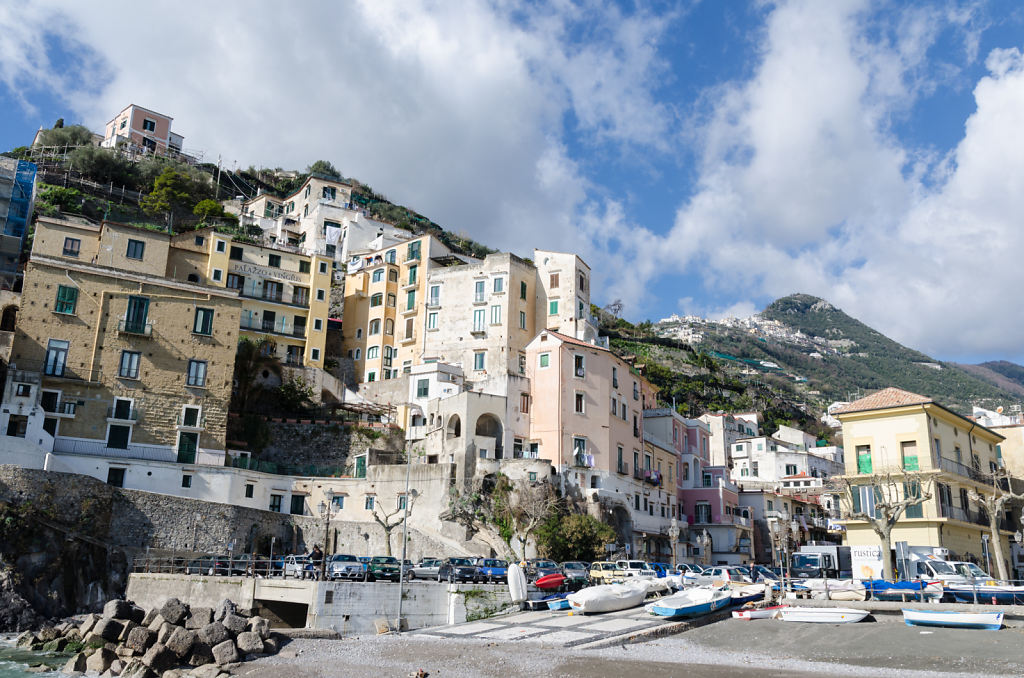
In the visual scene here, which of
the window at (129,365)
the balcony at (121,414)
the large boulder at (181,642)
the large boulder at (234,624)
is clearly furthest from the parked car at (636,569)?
the window at (129,365)

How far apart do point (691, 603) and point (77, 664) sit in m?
22.9

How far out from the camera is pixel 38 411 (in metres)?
45.3

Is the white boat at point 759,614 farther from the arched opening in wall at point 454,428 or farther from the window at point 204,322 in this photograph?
the window at point 204,322

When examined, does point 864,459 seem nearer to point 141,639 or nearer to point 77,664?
point 141,639

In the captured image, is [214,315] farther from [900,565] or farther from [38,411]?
[900,565]

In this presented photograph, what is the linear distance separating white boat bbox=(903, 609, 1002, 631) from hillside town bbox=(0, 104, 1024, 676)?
30.1 ft

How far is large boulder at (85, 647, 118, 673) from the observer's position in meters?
29.1

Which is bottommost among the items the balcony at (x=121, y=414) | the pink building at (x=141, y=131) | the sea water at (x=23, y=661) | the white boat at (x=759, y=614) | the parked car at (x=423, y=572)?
the sea water at (x=23, y=661)

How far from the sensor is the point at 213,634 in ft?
96.6

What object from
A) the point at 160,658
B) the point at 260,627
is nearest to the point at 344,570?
the point at 260,627

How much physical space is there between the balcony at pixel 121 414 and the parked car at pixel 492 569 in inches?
968

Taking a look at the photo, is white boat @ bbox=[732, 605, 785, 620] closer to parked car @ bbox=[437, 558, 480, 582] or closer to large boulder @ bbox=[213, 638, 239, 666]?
parked car @ bbox=[437, 558, 480, 582]

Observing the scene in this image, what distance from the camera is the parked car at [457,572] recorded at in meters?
35.4

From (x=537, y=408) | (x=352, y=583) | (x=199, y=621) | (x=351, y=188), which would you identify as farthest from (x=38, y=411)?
(x=351, y=188)
